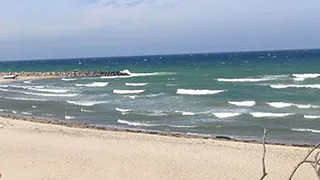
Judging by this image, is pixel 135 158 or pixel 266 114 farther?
pixel 266 114

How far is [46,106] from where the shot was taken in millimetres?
35219

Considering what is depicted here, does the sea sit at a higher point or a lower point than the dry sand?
lower

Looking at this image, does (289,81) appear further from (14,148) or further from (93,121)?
(14,148)

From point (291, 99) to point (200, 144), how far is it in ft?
54.8

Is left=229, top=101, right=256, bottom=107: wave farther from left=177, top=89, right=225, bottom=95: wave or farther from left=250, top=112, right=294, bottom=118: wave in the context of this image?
left=177, top=89, right=225, bottom=95: wave

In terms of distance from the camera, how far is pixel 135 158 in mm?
16609

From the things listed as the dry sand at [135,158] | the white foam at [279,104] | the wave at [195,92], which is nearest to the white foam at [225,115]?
the white foam at [279,104]

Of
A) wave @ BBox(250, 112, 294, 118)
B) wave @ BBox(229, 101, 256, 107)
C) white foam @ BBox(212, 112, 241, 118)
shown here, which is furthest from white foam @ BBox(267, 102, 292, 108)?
white foam @ BBox(212, 112, 241, 118)

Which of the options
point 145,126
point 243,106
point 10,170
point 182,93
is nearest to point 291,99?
point 243,106

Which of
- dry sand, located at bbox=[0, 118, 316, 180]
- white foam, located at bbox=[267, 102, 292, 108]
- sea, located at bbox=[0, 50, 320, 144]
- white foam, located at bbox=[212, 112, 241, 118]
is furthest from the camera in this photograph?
white foam, located at bbox=[267, 102, 292, 108]

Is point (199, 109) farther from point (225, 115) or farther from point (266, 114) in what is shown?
point (266, 114)

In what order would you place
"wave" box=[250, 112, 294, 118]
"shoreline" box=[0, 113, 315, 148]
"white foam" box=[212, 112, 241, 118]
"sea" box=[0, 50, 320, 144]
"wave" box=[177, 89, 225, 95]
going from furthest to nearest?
"wave" box=[177, 89, 225, 95] < "white foam" box=[212, 112, 241, 118] < "wave" box=[250, 112, 294, 118] < "sea" box=[0, 50, 320, 144] < "shoreline" box=[0, 113, 315, 148]

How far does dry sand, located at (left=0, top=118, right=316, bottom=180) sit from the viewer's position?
48.2ft

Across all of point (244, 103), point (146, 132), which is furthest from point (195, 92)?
point (146, 132)
